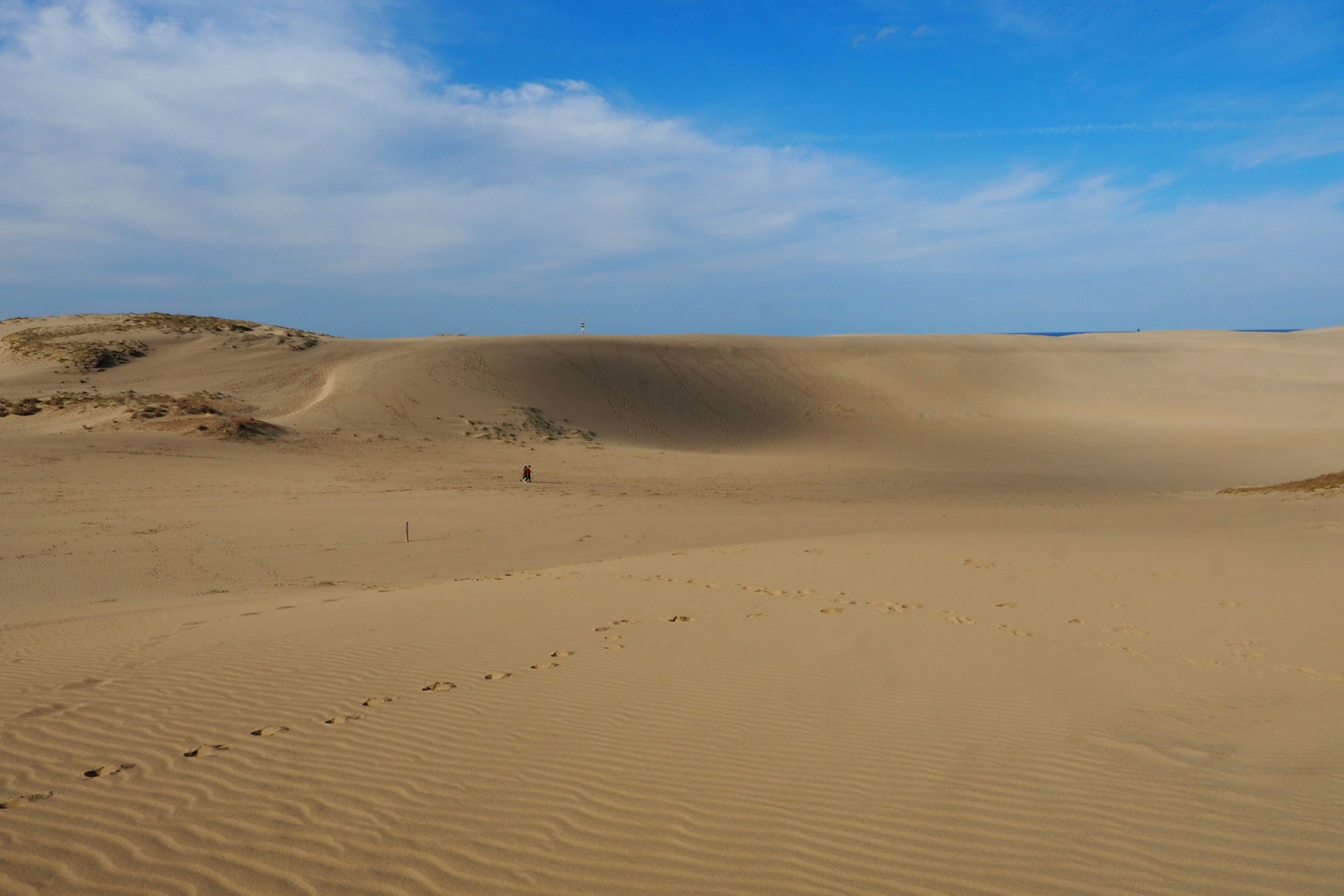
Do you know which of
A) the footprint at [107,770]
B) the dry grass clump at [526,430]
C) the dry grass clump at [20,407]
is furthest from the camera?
the dry grass clump at [526,430]

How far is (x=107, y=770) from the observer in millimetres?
4289

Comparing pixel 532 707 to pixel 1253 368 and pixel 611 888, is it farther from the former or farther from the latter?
pixel 1253 368

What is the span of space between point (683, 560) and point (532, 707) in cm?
671

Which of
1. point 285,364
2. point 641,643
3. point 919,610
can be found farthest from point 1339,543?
point 285,364

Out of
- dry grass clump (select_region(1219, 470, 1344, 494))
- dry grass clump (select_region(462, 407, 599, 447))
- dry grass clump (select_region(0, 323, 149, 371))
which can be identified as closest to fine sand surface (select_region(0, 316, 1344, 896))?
dry grass clump (select_region(1219, 470, 1344, 494))

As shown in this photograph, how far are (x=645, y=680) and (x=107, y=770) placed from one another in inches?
129

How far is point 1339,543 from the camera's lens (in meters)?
12.2

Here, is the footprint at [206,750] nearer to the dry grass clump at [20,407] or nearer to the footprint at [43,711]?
the footprint at [43,711]

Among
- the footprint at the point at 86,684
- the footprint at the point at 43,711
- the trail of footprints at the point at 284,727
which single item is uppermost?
the trail of footprints at the point at 284,727

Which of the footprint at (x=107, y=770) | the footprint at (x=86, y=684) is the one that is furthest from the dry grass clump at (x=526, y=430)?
the footprint at (x=107, y=770)

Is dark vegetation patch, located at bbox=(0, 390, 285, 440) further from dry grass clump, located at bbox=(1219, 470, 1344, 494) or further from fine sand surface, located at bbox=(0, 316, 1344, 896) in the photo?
dry grass clump, located at bbox=(1219, 470, 1344, 494)

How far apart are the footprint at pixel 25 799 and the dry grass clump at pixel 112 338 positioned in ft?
109

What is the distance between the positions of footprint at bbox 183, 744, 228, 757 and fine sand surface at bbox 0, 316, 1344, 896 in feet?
0.13

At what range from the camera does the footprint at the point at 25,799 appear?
12.5 feet
